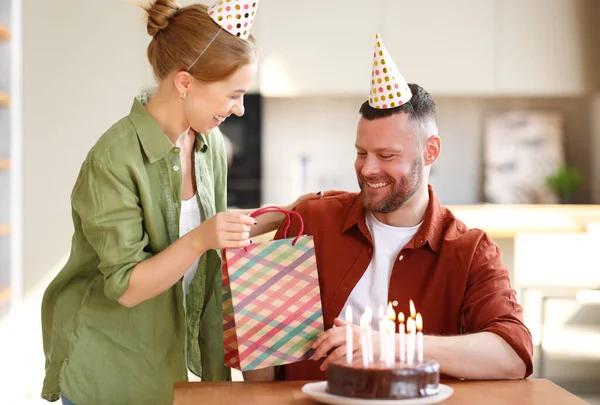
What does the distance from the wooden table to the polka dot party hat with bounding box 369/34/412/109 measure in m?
0.66

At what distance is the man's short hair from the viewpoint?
2023 mm

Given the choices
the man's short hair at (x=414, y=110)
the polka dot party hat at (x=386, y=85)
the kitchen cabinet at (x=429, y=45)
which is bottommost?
the man's short hair at (x=414, y=110)

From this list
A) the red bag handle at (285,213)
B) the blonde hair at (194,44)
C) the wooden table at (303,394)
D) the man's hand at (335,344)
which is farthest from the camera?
the blonde hair at (194,44)

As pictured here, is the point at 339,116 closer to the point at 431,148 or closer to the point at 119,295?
the point at 431,148

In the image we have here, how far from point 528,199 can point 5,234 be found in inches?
122

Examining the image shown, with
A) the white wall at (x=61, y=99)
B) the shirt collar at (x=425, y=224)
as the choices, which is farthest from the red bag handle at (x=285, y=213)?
the white wall at (x=61, y=99)

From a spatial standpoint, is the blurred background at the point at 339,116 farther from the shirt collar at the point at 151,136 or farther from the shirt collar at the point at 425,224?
the shirt collar at the point at 151,136

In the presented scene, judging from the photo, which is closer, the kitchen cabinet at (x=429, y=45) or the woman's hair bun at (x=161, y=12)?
the woman's hair bun at (x=161, y=12)

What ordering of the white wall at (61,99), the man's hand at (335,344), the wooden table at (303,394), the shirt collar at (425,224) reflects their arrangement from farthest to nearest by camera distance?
the white wall at (61,99) → the shirt collar at (425,224) → the man's hand at (335,344) → the wooden table at (303,394)

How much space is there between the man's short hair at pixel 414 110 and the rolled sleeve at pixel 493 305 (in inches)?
12.7

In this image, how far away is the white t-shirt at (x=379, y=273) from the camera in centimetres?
201

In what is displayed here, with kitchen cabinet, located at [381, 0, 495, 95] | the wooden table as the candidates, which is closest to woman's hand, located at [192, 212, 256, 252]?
the wooden table

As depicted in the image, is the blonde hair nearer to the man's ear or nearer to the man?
the man

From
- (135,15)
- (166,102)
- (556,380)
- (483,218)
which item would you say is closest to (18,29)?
(135,15)
